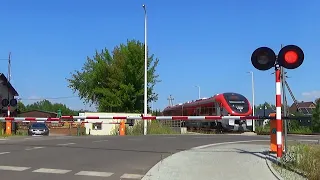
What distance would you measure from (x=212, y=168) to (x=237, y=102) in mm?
28301

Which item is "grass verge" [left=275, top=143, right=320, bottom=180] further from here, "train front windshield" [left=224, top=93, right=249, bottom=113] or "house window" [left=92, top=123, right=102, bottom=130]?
"house window" [left=92, top=123, right=102, bottom=130]

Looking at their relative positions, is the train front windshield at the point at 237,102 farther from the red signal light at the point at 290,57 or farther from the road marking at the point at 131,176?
the road marking at the point at 131,176

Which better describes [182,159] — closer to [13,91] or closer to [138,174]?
[138,174]

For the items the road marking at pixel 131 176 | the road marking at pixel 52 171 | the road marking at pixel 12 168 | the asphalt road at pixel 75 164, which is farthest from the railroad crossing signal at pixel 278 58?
the road marking at pixel 12 168

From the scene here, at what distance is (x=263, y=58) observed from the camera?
11.8m

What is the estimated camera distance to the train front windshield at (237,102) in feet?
123

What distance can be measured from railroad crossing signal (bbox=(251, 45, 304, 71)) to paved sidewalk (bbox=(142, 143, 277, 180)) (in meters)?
2.64

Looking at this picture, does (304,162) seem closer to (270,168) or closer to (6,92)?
(270,168)

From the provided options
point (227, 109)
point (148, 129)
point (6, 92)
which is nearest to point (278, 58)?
point (148, 129)

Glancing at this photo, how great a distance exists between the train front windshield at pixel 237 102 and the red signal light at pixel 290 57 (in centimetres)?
2591

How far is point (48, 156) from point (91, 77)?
51980 millimetres

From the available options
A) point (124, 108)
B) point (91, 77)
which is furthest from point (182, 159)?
point (91, 77)

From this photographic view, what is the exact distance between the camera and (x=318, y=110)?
159ft

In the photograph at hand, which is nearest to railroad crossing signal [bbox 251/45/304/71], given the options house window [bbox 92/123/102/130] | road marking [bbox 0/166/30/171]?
road marking [bbox 0/166/30/171]
